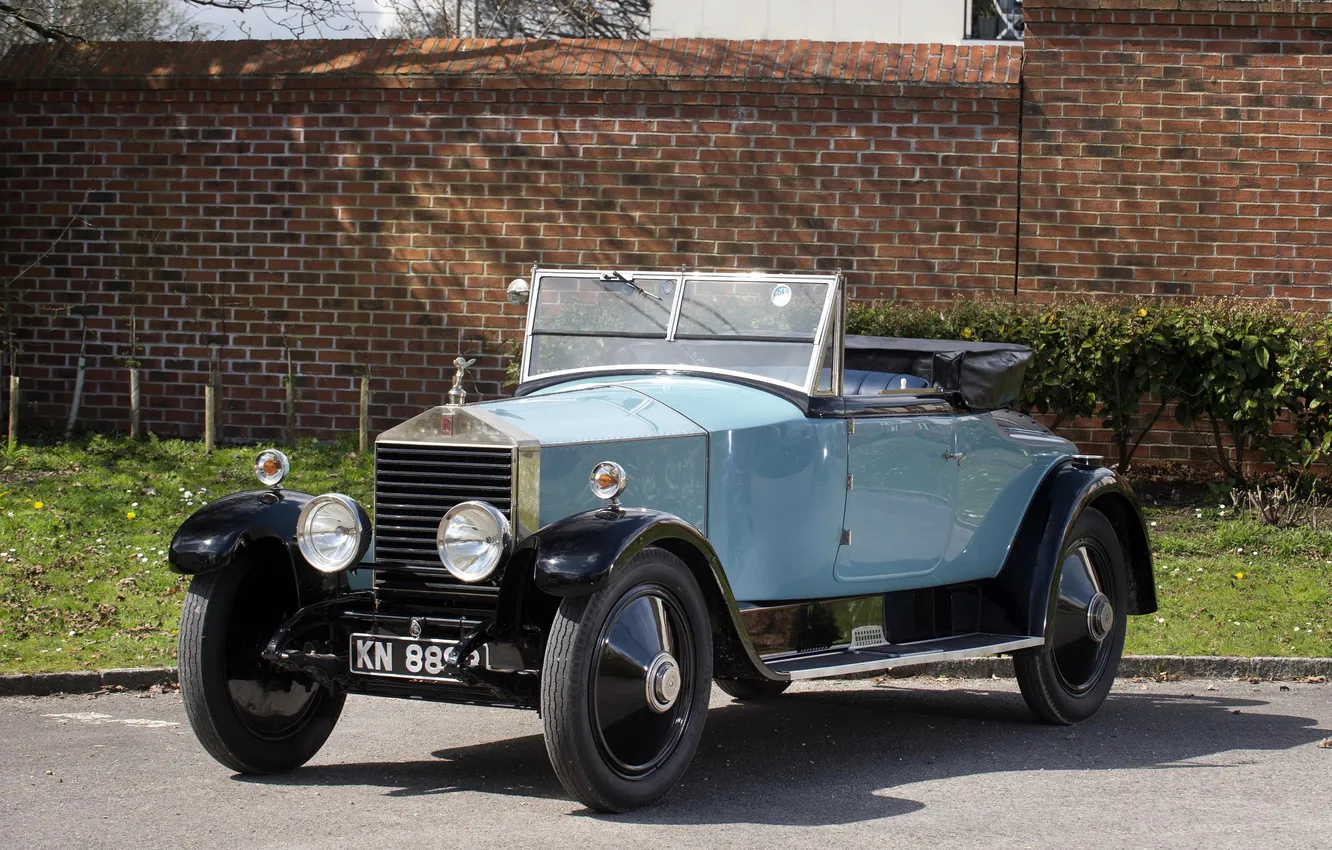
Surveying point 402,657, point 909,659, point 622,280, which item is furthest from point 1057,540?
point 402,657

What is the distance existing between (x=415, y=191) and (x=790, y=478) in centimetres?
740

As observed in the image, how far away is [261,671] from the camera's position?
5895 mm

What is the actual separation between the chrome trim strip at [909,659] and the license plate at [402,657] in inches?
49.5

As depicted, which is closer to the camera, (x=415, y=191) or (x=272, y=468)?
(x=272, y=468)

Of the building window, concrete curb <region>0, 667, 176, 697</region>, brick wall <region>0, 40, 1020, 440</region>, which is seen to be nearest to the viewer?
concrete curb <region>0, 667, 176, 697</region>

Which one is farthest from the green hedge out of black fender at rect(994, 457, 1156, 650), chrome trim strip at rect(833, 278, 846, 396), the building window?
the building window

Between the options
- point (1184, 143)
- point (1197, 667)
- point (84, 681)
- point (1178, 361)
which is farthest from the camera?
point (1184, 143)

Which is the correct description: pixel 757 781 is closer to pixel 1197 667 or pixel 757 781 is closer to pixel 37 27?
pixel 1197 667

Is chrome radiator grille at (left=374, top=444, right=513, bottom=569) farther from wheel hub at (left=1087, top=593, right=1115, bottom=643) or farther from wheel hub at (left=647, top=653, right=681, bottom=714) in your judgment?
wheel hub at (left=1087, top=593, right=1115, bottom=643)

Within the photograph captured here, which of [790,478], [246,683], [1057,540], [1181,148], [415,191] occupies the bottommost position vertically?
[246,683]

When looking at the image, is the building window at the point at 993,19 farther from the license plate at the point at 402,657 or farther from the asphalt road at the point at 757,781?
the license plate at the point at 402,657

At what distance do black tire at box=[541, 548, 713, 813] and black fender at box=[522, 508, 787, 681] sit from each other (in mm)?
88

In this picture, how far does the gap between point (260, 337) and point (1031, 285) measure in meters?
6.06

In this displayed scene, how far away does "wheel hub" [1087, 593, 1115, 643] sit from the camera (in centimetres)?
729
